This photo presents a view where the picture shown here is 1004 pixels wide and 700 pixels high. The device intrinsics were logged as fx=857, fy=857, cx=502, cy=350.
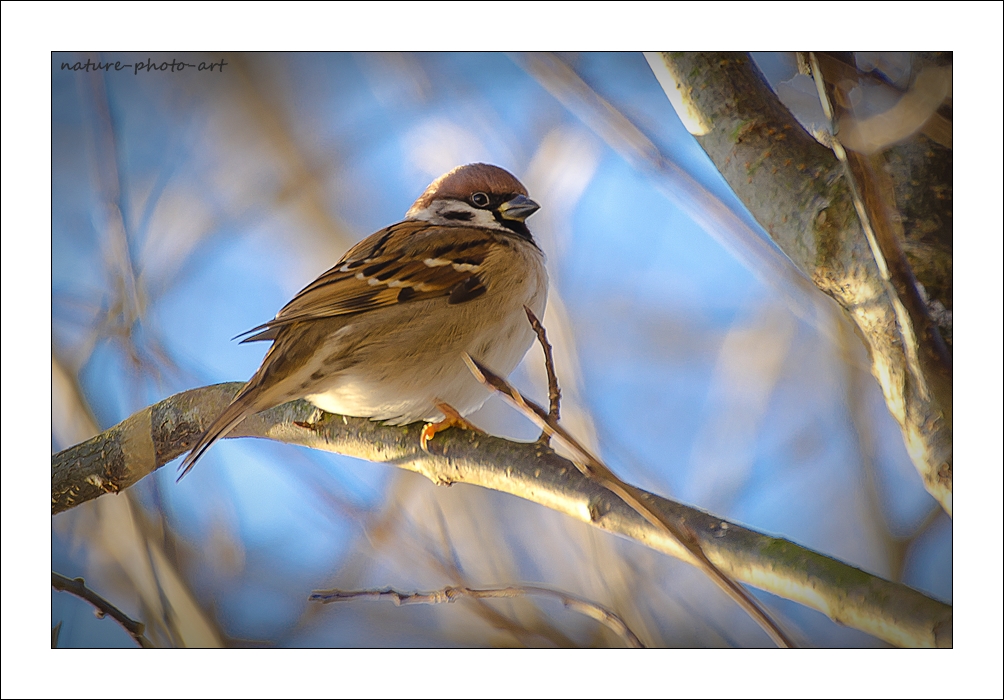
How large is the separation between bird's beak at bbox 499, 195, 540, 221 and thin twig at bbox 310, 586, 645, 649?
791 mm

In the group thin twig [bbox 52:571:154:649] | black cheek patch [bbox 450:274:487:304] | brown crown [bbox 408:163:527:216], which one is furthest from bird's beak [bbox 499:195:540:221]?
thin twig [bbox 52:571:154:649]

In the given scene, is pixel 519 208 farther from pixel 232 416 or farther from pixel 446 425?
pixel 232 416

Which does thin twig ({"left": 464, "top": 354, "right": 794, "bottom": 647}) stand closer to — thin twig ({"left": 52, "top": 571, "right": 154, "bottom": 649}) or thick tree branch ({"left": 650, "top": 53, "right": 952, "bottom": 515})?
thick tree branch ({"left": 650, "top": 53, "right": 952, "bottom": 515})

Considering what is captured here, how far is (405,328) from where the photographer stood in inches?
68.3

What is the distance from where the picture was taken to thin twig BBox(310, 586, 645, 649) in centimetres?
178

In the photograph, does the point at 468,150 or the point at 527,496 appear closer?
the point at 527,496

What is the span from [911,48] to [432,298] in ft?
3.88

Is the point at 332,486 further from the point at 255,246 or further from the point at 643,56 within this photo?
the point at 643,56

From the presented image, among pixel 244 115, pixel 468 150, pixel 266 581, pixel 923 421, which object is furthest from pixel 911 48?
pixel 266 581

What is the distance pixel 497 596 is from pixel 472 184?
877 mm

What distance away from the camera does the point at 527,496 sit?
1.70 metres

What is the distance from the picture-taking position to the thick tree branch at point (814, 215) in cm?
175

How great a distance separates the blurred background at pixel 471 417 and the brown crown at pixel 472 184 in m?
0.02

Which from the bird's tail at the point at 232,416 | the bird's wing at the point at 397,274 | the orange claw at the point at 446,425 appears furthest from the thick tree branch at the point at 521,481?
the bird's wing at the point at 397,274
